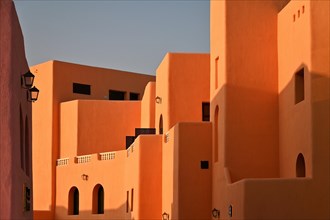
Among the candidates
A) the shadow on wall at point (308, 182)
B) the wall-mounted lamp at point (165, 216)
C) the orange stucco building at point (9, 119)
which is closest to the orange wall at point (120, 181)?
the wall-mounted lamp at point (165, 216)

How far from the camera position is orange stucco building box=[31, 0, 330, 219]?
19141mm

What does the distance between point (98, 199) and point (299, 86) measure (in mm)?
15686

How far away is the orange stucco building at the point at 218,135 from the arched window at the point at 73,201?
0.05 meters

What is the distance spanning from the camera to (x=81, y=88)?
38812mm

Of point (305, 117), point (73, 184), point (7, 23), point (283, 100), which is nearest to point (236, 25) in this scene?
point (283, 100)

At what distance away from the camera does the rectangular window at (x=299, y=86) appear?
67.6 ft

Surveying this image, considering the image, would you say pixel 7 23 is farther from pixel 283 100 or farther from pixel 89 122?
pixel 89 122

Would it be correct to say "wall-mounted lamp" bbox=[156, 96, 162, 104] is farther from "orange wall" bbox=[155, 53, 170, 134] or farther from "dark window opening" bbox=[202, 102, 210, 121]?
"dark window opening" bbox=[202, 102, 210, 121]

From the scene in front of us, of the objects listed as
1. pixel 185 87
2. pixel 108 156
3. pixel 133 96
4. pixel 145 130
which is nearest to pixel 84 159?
pixel 108 156

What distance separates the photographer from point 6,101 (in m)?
13.3

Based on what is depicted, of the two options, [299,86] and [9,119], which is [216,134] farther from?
[9,119]

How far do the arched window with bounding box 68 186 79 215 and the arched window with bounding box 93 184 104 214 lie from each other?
1.56 metres

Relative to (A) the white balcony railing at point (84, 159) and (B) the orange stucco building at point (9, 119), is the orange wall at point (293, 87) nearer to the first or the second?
(B) the orange stucco building at point (9, 119)

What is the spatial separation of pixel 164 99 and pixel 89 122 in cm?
762
